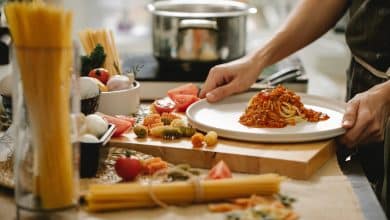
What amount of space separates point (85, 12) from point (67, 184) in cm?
226

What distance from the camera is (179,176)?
3.70ft

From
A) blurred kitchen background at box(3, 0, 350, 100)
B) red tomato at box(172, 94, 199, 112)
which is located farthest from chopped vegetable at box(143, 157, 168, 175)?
blurred kitchen background at box(3, 0, 350, 100)

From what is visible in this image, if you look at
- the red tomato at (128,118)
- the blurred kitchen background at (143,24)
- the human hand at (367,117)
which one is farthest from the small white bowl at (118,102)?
the blurred kitchen background at (143,24)

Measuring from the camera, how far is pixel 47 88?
927 mm

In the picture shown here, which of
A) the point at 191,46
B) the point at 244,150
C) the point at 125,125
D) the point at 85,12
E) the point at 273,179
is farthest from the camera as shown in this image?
the point at 85,12

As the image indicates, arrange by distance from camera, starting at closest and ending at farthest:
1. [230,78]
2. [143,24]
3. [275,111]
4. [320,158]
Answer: [320,158] → [275,111] → [230,78] → [143,24]

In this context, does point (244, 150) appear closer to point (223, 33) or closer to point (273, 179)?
point (273, 179)

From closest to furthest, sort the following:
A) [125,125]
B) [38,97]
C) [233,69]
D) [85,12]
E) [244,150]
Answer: [38,97]
[244,150]
[125,125]
[233,69]
[85,12]

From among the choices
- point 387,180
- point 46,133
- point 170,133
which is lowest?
point 387,180

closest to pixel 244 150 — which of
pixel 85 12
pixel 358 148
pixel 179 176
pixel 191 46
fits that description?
pixel 179 176

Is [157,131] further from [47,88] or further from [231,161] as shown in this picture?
[47,88]

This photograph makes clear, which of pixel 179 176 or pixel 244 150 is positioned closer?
pixel 179 176

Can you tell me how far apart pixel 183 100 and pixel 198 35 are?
0.45m

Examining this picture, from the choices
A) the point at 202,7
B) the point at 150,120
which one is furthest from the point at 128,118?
the point at 202,7
